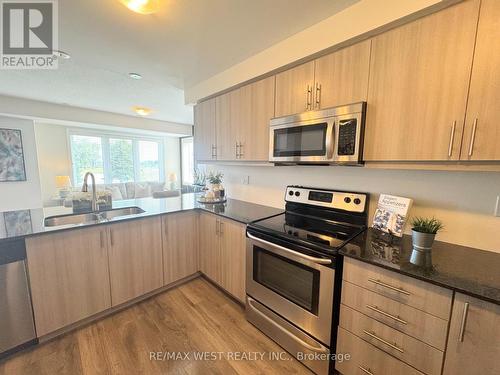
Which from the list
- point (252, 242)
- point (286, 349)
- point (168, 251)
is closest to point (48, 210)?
point (168, 251)

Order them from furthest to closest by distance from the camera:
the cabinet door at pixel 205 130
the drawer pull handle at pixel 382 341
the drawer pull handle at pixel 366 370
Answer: the cabinet door at pixel 205 130
the drawer pull handle at pixel 366 370
the drawer pull handle at pixel 382 341

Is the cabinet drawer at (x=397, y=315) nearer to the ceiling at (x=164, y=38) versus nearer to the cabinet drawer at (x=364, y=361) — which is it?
the cabinet drawer at (x=364, y=361)

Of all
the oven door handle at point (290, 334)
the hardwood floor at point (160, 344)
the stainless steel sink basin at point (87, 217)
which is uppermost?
the stainless steel sink basin at point (87, 217)

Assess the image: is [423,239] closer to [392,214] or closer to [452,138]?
A: [392,214]

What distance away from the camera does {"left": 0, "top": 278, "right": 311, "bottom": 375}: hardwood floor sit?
148 cm

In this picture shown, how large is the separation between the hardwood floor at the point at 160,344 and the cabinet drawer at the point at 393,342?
0.56 meters

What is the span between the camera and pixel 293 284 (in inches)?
59.4

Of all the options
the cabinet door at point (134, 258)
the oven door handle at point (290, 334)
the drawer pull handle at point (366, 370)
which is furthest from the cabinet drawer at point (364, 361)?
the cabinet door at point (134, 258)

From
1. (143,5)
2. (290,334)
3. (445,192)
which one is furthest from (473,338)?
(143,5)

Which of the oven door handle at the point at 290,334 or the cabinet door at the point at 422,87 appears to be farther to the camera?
the oven door handle at the point at 290,334

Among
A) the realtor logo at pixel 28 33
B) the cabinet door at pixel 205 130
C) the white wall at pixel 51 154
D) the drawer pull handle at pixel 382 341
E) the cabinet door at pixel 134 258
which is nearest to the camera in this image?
the drawer pull handle at pixel 382 341

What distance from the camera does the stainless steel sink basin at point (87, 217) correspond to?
192cm

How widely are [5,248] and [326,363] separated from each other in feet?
7.26

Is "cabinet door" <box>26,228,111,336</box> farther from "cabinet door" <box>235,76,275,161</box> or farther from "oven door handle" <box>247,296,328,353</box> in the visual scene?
"cabinet door" <box>235,76,275,161</box>
